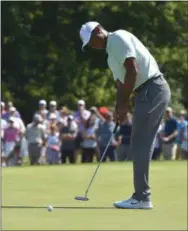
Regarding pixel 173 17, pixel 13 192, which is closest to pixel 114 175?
pixel 13 192

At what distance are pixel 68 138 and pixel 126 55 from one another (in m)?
13.2

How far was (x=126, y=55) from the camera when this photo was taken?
308 inches

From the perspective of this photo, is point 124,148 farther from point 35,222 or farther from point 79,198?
point 35,222

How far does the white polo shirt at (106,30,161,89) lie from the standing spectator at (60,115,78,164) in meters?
12.8

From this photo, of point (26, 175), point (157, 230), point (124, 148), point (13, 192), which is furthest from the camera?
point (124, 148)

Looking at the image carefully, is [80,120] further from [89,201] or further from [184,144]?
[89,201]

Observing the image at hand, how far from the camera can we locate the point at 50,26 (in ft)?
115

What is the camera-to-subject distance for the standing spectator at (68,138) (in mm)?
20906

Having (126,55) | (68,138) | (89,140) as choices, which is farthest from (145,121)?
(89,140)

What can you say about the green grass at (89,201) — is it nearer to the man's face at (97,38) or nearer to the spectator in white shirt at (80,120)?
the man's face at (97,38)

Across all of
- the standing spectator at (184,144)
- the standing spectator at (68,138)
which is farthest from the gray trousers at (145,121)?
the standing spectator at (184,144)

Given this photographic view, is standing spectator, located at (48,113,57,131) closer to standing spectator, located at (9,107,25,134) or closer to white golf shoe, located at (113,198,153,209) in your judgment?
standing spectator, located at (9,107,25,134)

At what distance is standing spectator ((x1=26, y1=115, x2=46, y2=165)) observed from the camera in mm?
20677

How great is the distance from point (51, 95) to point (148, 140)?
86.6ft
